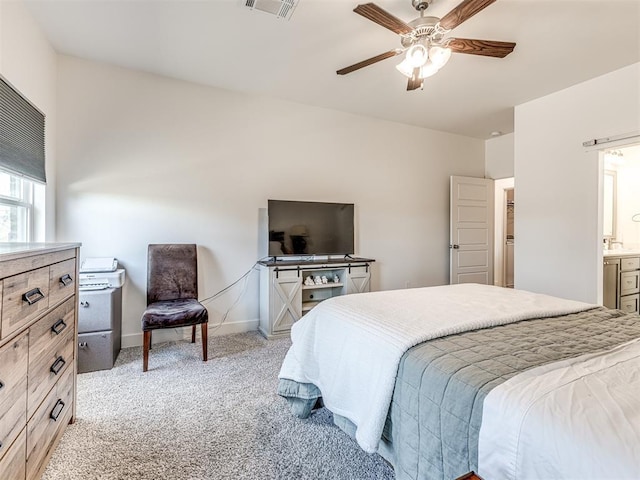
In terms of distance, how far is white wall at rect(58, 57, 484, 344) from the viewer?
10.2ft

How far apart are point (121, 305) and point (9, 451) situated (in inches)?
→ 87.2

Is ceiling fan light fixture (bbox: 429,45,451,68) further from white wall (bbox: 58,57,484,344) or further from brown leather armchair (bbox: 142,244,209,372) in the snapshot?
brown leather armchair (bbox: 142,244,209,372)

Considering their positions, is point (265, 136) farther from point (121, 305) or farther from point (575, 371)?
point (575, 371)

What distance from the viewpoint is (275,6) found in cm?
227

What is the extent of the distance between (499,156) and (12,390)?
19.8ft

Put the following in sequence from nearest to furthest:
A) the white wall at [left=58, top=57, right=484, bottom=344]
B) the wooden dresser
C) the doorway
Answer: the wooden dresser < the white wall at [left=58, top=57, right=484, bottom=344] < the doorway

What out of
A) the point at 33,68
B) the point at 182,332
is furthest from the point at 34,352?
the point at 33,68

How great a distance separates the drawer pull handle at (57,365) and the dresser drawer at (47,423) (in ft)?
0.25

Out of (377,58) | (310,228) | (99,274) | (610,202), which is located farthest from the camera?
(610,202)

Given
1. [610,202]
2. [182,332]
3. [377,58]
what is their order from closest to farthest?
[377,58] → [182,332] → [610,202]

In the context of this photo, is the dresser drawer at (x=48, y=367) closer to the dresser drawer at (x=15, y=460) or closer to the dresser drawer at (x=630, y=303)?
the dresser drawer at (x=15, y=460)

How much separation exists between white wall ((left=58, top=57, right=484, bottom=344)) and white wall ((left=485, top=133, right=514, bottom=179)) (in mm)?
1377

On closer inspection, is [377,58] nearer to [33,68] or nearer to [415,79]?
[415,79]

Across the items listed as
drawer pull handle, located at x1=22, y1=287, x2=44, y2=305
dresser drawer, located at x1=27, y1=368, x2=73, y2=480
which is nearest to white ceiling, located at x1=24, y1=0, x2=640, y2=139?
drawer pull handle, located at x1=22, y1=287, x2=44, y2=305
